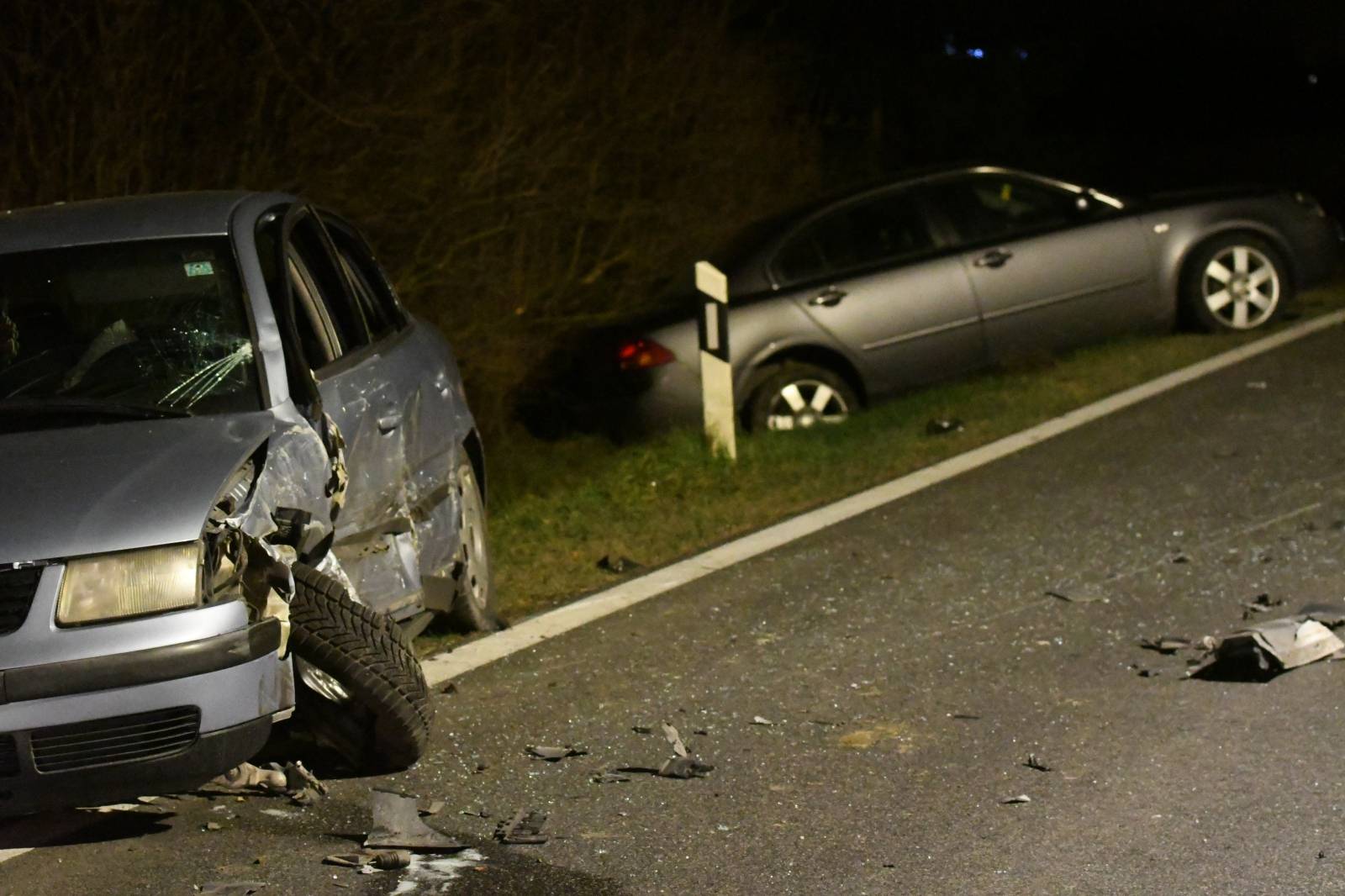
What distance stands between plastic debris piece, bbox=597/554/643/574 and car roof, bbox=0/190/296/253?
2.51 m

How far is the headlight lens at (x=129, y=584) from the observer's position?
4512 mm

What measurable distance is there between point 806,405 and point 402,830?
6.65 metres

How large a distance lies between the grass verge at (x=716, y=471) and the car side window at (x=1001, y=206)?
0.88 metres

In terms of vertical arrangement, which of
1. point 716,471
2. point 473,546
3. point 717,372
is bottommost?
point 716,471

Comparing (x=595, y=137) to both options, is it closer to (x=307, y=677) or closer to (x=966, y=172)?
(x=966, y=172)

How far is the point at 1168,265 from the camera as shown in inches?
485

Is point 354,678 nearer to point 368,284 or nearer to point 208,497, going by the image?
point 208,497

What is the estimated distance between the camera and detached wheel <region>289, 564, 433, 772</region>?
5.09 m

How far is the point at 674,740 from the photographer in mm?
5699

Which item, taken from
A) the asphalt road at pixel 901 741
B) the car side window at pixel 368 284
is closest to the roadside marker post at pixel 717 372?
the asphalt road at pixel 901 741

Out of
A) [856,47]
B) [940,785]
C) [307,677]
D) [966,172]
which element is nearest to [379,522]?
[307,677]

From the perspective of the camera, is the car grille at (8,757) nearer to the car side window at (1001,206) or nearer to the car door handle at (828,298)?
the car door handle at (828,298)

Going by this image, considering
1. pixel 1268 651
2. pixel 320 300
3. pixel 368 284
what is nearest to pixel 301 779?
pixel 320 300

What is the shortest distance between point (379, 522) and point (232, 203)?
119 centimetres
